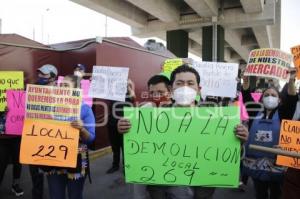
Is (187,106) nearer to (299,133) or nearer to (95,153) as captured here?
(299,133)

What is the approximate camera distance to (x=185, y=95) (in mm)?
2229

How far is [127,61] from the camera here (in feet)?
29.9

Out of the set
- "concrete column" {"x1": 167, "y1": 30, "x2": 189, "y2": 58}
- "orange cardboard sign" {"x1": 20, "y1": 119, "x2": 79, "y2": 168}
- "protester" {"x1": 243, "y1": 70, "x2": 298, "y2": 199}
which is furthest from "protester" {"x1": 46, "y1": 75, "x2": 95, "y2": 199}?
"concrete column" {"x1": 167, "y1": 30, "x2": 189, "y2": 58}

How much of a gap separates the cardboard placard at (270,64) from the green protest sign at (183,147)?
7.11 ft

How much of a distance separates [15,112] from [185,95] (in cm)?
271

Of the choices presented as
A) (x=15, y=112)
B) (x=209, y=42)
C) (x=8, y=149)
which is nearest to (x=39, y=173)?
(x=15, y=112)

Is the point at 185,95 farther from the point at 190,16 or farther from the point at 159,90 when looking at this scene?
the point at 190,16

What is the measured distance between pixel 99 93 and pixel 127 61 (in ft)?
10.5

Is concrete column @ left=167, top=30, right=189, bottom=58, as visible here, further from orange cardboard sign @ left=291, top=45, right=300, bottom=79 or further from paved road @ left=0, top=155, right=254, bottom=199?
orange cardboard sign @ left=291, top=45, right=300, bottom=79

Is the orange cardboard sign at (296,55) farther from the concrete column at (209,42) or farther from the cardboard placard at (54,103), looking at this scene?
the concrete column at (209,42)

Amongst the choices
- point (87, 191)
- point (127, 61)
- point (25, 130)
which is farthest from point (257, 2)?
point (25, 130)

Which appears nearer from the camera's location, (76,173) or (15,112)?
(76,173)

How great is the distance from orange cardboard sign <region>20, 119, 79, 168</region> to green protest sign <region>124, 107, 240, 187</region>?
2.60 feet

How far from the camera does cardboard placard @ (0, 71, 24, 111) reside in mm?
4414
